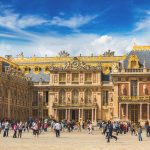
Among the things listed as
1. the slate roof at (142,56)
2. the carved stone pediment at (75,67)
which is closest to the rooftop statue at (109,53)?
the carved stone pediment at (75,67)

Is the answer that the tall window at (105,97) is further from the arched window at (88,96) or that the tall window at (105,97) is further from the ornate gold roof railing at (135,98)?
the ornate gold roof railing at (135,98)

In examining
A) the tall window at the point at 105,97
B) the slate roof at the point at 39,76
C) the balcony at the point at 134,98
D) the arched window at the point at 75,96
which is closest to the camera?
the balcony at the point at 134,98

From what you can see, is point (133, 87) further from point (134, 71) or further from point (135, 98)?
point (134, 71)

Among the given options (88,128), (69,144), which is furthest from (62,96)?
(69,144)

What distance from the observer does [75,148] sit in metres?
28.0

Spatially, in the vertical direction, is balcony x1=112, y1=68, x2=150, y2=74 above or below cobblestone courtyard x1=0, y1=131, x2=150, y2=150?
above

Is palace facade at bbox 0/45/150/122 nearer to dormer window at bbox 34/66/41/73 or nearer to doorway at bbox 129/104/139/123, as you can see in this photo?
dormer window at bbox 34/66/41/73

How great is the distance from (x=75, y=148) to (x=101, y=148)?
167cm

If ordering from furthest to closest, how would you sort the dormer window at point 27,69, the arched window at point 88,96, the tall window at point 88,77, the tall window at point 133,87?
the dormer window at point 27,69 → the tall window at point 88,77 → the arched window at point 88,96 → the tall window at point 133,87

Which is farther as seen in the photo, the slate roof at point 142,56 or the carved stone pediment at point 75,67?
the carved stone pediment at point 75,67

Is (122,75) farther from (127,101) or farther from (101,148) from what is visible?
(101,148)

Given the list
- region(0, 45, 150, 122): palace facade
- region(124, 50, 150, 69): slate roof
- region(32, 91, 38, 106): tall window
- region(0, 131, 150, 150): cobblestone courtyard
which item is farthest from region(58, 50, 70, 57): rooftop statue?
region(0, 131, 150, 150): cobblestone courtyard

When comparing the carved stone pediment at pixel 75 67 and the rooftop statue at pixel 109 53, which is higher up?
the rooftop statue at pixel 109 53

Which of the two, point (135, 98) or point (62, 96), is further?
point (62, 96)
